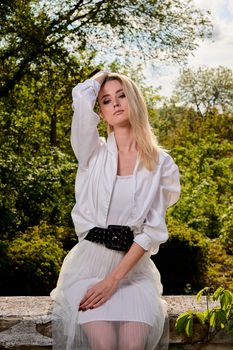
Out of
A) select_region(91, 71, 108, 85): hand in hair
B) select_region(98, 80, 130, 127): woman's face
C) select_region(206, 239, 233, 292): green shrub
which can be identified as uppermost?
select_region(91, 71, 108, 85): hand in hair

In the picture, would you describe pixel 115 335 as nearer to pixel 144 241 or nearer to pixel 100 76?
pixel 144 241

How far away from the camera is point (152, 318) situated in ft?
9.18

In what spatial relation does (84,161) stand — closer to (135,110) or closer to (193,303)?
(135,110)

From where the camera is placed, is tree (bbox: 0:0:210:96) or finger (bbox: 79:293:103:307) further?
tree (bbox: 0:0:210:96)

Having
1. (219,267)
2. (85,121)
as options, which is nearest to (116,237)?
(85,121)

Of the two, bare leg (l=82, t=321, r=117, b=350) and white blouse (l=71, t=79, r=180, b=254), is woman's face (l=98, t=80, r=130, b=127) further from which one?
bare leg (l=82, t=321, r=117, b=350)

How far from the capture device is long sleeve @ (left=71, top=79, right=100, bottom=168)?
3.06 meters

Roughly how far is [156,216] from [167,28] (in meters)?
10.1

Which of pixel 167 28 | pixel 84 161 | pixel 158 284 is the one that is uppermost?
pixel 167 28

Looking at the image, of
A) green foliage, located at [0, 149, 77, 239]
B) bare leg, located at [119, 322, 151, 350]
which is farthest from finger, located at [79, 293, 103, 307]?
green foliage, located at [0, 149, 77, 239]

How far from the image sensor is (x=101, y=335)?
267cm

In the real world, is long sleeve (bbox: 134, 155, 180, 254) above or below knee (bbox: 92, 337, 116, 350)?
above

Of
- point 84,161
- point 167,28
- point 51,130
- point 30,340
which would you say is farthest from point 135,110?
point 51,130

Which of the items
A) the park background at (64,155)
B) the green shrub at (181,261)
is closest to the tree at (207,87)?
the park background at (64,155)
